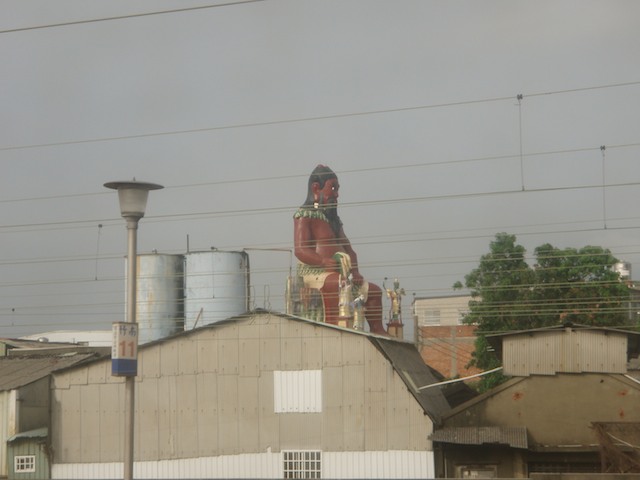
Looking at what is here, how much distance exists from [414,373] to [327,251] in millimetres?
25463

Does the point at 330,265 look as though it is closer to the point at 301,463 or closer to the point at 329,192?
the point at 329,192

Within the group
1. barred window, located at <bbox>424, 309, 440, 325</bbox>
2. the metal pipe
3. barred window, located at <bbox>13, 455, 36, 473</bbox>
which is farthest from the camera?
barred window, located at <bbox>424, 309, 440, 325</bbox>

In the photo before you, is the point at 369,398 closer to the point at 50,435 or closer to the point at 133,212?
the point at 50,435

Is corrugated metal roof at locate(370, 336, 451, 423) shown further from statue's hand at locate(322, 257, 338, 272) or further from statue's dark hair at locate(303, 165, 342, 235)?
statue's dark hair at locate(303, 165, 342, 235)

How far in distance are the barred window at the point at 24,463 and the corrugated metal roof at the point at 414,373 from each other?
13707mm

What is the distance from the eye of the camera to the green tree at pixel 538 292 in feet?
206

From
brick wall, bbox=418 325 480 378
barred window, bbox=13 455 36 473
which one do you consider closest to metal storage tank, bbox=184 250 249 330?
barred window, bbox=13 455 36 473

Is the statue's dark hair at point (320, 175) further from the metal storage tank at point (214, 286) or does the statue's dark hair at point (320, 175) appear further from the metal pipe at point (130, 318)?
the metal pipe at point (130, 318)

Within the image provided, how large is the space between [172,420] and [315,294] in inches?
969

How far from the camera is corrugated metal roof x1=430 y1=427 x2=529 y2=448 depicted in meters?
33.3

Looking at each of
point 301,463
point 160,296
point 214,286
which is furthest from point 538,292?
point 301,463

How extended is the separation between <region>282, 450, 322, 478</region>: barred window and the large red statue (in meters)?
24.4

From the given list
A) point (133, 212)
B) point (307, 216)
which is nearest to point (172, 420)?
point (133, 212)

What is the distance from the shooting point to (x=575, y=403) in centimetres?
3391
